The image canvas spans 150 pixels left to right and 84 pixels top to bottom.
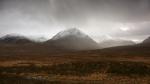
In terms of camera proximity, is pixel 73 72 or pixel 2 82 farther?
pixel 73 72

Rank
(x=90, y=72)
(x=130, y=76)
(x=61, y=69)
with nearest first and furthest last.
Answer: (x=130, y=76)
(x=90, y=72)
(x=61, y=69)

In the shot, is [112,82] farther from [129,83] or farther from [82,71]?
[82,71]

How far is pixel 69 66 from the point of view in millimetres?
60500

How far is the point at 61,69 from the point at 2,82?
69.6 feet

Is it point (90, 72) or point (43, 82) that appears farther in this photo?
point (90, 72)

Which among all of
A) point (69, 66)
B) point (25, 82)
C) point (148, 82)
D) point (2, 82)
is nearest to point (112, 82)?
point (148, 82)

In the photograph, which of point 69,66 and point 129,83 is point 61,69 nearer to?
point 69,66

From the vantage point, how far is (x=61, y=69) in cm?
5869

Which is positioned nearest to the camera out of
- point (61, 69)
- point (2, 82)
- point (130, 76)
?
point (2, 82)

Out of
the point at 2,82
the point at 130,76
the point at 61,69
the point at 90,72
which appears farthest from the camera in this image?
the point at 61,69

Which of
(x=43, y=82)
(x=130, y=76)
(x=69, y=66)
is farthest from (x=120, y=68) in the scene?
(x=43, y=82)

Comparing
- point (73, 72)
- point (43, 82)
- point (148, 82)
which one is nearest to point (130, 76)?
point (148, 82)

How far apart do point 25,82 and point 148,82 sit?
61.2 ft

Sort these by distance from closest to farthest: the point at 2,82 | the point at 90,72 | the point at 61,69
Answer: the point at 2,82 → the point at 90,72 → the point at 61,69
